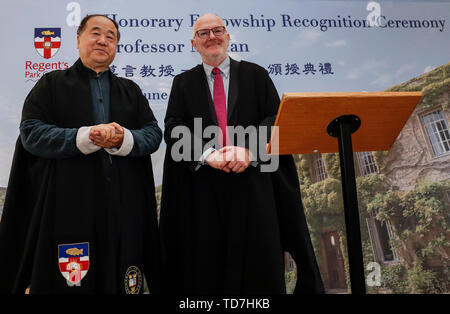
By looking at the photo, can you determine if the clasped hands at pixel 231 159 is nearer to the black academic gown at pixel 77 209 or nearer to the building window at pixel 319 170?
the black academic gown at pixel 77 209

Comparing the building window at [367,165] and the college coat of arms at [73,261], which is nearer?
the college coat of arms at [73,261]

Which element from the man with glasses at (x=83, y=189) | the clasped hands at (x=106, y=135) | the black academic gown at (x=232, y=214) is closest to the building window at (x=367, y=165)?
the black academic gown at (x=232, y=214)

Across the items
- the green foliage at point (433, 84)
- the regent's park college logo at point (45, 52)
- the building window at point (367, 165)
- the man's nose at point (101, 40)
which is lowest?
the building window at point (367, 165)

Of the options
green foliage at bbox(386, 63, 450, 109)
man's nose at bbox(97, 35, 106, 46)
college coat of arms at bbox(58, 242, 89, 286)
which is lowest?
college coat of arms at bbox(58, 242, 89, 286)

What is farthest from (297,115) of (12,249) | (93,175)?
(12,249)

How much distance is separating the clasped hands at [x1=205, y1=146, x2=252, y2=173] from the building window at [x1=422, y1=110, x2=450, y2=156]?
2.65 m

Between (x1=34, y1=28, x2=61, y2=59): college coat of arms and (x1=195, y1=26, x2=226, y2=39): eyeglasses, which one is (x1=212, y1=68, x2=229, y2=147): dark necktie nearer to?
(x1=195, y1=26, x2=226, y2=39): eyeglasses

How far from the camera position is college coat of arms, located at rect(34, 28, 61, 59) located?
3498 millimetres

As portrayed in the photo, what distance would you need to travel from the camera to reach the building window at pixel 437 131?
3662 millimetres

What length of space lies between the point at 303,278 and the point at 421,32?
316 cm

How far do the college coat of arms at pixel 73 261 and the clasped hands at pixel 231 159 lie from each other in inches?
33.8

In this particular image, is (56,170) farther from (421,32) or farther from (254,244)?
(421,32)

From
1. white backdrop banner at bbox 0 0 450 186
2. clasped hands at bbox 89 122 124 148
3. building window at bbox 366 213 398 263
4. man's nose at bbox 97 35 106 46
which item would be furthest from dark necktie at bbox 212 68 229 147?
building window at bbox 366 213 398 263
